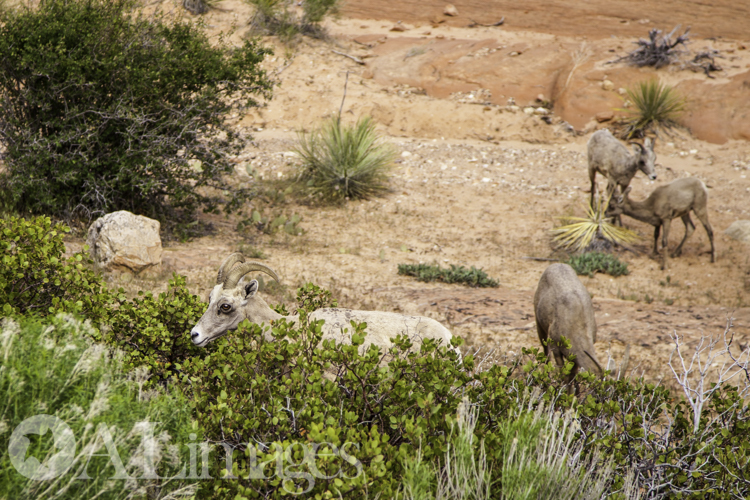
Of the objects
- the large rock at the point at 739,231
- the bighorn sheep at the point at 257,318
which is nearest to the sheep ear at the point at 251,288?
the bighorn sheep at the point at 257,318

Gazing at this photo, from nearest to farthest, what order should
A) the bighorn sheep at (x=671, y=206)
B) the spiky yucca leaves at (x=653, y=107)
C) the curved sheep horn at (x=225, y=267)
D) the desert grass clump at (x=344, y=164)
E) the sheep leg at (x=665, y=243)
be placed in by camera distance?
the curved sheep horn at (x=225, y=267), the sheep leg at (x=665, y=243), the bighorn sheep at (x=671, y=206), the desert grass clump at (x=344, y=164), the spiky yucca leaves at (x=653, y=107)

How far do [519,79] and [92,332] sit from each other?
61.2 feet

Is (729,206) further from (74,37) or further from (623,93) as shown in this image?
(74,37)

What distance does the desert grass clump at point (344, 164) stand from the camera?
45.6 feet

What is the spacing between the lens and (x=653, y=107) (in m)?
17.8

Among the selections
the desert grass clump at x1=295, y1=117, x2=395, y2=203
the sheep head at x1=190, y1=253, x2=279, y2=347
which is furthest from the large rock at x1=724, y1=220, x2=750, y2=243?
the sheep head at x1=190, y1=253, x2=279, y2=347

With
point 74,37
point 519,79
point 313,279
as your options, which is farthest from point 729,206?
point 74,37

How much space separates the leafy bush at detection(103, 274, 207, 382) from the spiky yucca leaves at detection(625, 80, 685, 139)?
52.9 ft

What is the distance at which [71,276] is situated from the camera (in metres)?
4.45

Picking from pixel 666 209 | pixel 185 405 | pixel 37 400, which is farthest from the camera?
pixel 666 209

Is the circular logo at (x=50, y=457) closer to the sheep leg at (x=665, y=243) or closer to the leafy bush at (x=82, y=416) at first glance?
the leafy bush at (x=82, y=416)

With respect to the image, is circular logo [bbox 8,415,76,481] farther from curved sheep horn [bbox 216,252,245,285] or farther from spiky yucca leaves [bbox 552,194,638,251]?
spiky yucca leaves [bbox 552,194,638,251]

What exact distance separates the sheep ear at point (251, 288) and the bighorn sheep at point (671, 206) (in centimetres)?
902

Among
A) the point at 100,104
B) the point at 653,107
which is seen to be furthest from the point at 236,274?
the point at 653,107
